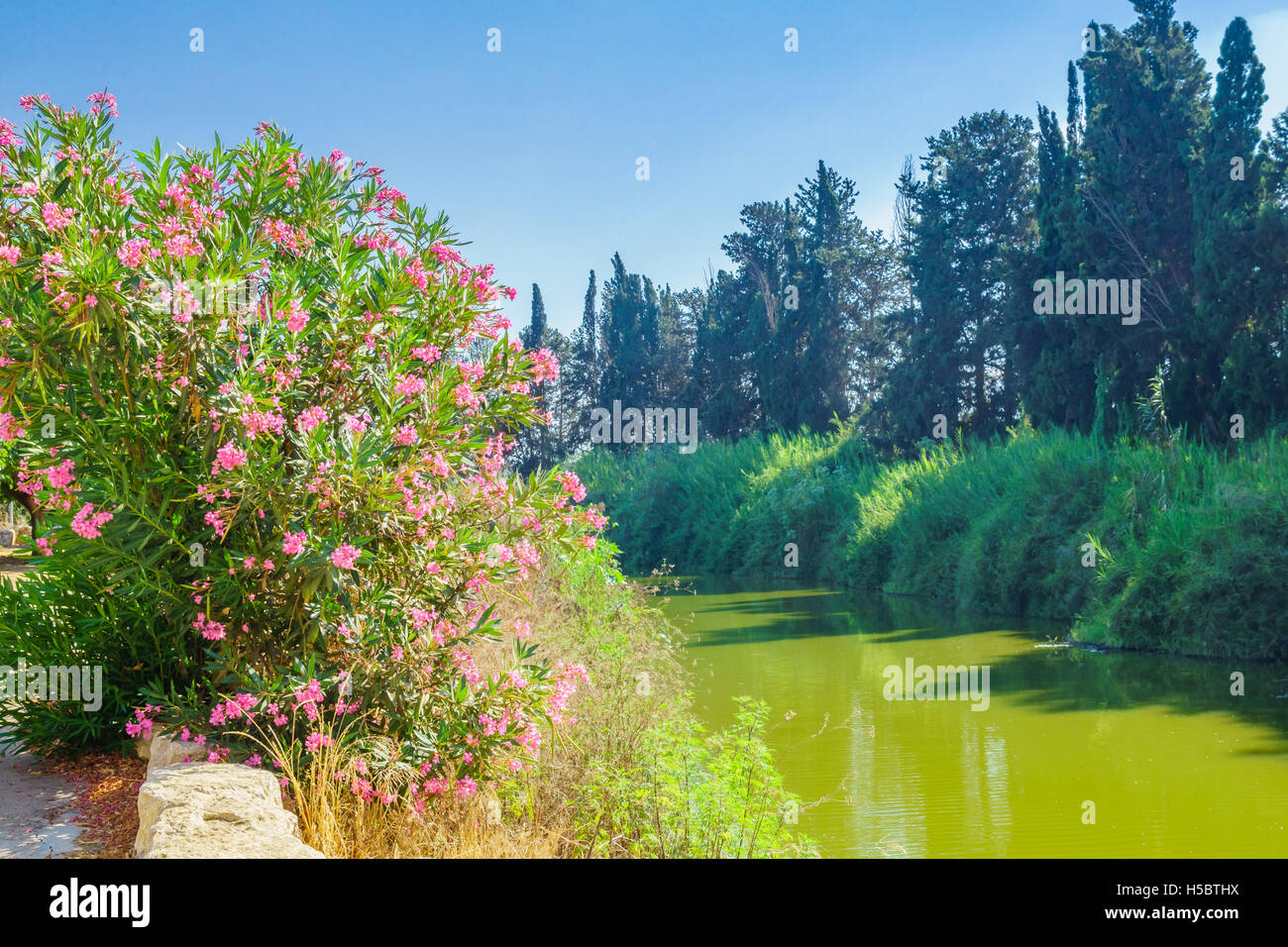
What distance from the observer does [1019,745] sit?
1020 centimetres

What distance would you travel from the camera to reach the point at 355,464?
4707 millimetres

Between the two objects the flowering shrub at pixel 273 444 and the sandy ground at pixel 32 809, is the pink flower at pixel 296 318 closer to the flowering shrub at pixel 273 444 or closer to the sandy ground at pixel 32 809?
the flowering shrub at pixel 273 444

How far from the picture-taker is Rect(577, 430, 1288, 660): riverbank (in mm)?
13445

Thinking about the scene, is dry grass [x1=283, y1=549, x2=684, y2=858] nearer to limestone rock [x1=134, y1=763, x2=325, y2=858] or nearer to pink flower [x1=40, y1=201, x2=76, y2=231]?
limestone rock [x1=134, y1=763, x2=325, y2=858]

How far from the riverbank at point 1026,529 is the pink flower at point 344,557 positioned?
1198 cm

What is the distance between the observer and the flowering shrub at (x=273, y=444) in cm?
468

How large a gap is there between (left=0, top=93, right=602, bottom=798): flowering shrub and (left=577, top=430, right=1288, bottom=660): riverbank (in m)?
11.0

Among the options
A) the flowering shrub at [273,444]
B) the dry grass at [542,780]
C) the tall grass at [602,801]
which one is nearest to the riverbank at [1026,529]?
the dry grass at [542,780]

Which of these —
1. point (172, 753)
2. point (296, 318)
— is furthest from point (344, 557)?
point (172, 753)

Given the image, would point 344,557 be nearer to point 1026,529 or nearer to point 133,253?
point 133,253

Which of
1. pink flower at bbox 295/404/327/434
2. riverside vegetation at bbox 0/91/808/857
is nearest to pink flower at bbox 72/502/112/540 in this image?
riverside vegetation at bbox 0/91/808/857

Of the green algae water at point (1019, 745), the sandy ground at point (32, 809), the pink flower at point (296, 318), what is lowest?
the green algae water at point (1019, 745)

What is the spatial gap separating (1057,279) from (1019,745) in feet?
54.7

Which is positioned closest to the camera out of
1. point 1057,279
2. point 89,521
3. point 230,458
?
point 230,458
